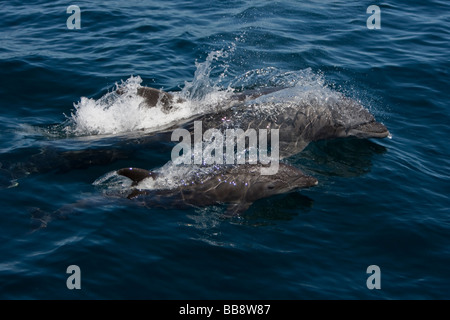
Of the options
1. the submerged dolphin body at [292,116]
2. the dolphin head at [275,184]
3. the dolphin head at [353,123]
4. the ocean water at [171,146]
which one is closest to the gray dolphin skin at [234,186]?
the dolphin head at [275,184]

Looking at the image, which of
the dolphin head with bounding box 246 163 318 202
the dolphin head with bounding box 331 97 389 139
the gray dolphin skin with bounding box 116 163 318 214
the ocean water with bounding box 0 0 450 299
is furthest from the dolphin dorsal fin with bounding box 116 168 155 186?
the dolphin head with bounding box 331 97 389 139

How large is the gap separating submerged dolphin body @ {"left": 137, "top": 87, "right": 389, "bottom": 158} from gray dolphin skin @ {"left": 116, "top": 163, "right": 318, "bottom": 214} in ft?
5.91

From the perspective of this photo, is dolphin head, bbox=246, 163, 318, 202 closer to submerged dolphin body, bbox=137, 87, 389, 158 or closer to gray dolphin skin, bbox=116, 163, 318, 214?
gray dolphin skin, bbox=116, 163, 318, 214

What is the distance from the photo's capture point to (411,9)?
22.8 metres

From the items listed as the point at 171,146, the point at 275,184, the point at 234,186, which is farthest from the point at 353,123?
the point at 171,146

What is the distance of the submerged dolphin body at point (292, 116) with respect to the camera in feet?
43.8

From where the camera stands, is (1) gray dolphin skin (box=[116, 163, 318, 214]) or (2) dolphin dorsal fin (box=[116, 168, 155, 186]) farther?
(1) gray dolphin skin (box=[116, 163, 318, 214])

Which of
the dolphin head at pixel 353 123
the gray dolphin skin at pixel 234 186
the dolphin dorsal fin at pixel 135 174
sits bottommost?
the gray dolphin skin at pixel 234 186

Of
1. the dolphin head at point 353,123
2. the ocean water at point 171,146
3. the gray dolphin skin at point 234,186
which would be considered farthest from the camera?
the dolphin head at point 353,123

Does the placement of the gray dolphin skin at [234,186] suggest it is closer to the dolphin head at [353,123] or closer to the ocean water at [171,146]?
the ocean water at [171,146]

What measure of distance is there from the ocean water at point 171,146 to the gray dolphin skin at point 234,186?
26cm

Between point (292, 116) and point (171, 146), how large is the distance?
2.92 metres

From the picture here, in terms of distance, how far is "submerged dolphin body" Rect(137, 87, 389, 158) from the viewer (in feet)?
43.8

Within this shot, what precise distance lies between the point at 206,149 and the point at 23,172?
3.85m
